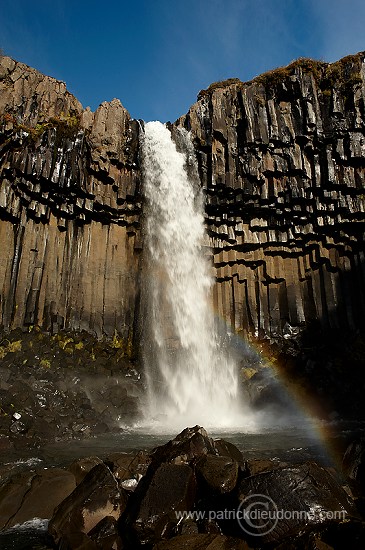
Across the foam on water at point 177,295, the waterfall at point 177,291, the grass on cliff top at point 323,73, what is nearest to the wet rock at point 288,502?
the foam on water at point 177,295

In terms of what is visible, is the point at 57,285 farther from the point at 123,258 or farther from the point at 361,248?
the point at 361,248

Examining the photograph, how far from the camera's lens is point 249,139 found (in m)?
19.6

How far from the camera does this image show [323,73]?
20547 millimetres

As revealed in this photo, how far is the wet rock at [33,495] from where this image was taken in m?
6.30

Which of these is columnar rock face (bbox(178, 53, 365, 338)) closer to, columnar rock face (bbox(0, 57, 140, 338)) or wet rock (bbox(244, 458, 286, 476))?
columnar rock face (bbox(0, 57, 140, 338))

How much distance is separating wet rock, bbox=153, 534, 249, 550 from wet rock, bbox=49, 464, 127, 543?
4.56 feet

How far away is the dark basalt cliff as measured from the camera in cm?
1811

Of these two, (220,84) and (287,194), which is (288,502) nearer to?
(287,194)

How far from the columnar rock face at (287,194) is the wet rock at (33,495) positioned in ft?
45.7

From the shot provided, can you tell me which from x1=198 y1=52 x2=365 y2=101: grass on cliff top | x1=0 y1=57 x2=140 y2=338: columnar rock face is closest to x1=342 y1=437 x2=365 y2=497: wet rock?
x1=0 y1=57 x2=140 y2=338: columnar rock face

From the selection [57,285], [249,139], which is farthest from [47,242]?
[249,139]

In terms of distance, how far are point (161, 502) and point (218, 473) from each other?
40.0 inches

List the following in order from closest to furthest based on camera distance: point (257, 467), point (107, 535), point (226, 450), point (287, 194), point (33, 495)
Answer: point (107, 535) → point (257, 467) → point (33, 495) → point (226, 450) → point (287, 194)

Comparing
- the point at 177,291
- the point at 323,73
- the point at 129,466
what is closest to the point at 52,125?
the point at 177,291
